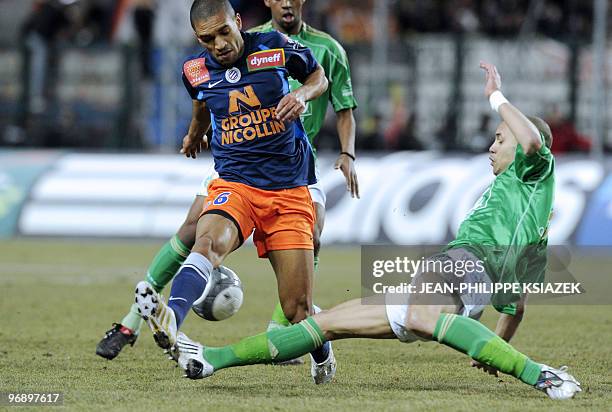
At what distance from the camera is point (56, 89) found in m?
19.5

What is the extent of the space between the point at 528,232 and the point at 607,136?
12.3 metres

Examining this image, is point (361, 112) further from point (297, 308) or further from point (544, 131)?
point (544, 131)

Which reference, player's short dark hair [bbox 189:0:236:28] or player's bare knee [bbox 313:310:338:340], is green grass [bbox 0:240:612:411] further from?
player's short dark hair [bbox 189:0:236:28]

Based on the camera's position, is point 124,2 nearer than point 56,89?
No

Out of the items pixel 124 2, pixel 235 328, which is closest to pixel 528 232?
pixel 235 328

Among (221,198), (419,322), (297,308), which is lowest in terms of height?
(297,308)

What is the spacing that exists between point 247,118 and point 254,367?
1.59m

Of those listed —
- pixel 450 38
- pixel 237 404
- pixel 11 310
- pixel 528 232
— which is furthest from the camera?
pixel 450 38

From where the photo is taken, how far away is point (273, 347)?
21.2 ft

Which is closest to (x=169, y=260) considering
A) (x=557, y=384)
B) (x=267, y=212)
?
(x=267, y=212)

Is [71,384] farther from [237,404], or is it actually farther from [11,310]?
[11,310]

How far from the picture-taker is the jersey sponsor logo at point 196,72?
722 centimetres

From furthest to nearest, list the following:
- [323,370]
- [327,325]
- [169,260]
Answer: [169,260]
[323,370]
[327,325]

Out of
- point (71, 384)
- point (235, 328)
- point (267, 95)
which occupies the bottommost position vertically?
point (235, 328)
